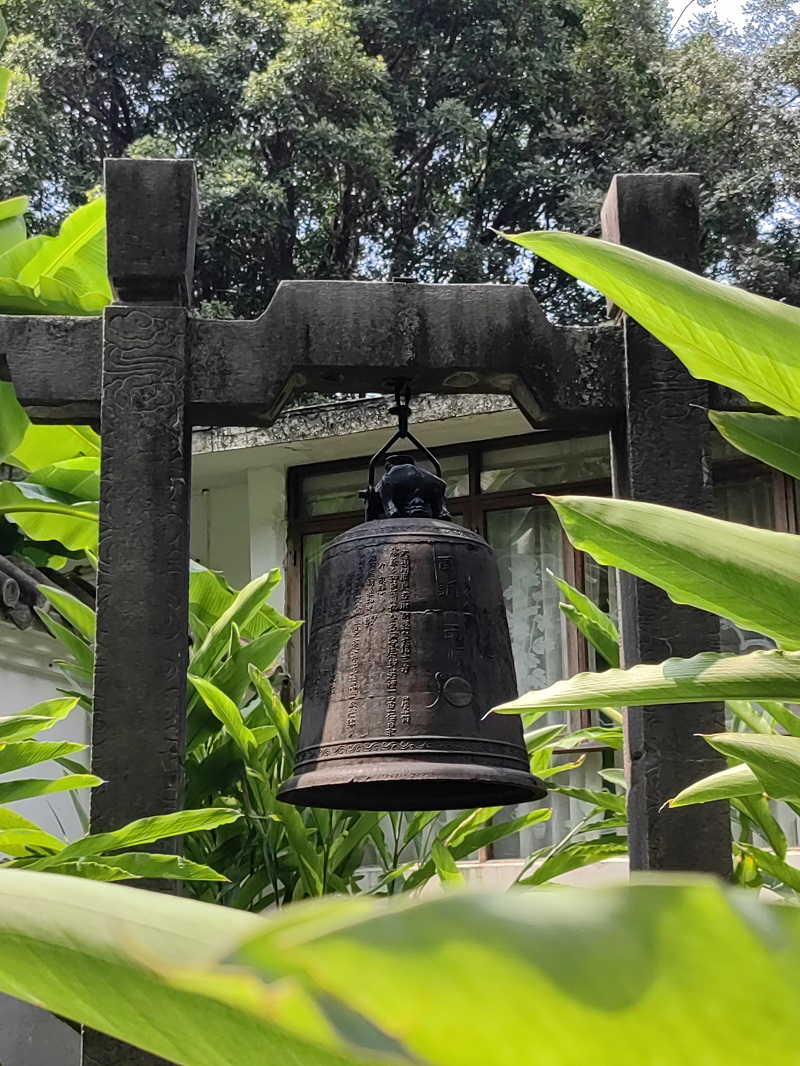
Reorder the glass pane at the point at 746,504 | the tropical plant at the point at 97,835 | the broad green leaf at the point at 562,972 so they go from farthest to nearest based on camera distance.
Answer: the glass pane at the point at 746,504 → the tropical plant at the point at 97,835 → the broad green leaf at the point at 562,972

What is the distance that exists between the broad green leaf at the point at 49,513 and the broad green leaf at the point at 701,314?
2.31 meters

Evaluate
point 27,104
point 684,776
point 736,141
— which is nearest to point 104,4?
point 27,104

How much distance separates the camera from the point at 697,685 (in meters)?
0.56

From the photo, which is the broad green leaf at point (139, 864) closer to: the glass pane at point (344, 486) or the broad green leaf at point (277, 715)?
the broad green leaf at point (277, 715)

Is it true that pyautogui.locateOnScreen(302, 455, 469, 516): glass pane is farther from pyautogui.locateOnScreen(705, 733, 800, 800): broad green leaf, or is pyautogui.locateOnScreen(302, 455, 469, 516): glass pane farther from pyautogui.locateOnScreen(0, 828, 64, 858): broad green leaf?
pyautogui.locateOnScreen(705, 733, 800, 800): broad green leaf

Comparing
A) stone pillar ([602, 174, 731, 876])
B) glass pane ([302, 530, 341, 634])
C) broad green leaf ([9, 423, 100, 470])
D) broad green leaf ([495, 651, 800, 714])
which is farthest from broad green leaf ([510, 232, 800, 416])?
glass pane ([302, 530, 341, 634])

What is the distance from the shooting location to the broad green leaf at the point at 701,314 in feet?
1.55

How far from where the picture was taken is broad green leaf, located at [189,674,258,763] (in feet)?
9.03

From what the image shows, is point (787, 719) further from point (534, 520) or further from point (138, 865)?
point (534, 520)

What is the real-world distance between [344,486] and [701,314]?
4825 mm

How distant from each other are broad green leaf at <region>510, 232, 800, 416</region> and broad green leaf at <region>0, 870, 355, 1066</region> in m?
0.37

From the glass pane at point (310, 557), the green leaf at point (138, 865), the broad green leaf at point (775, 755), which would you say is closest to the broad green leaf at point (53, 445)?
the green leaf at point (138, 865)

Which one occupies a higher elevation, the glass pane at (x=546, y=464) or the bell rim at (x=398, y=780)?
the glass pane at (x=546, y=464)

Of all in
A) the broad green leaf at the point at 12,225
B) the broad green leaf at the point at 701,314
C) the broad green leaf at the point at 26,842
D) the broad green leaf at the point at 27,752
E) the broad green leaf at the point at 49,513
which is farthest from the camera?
the broad green leaf at the point at 12,225
